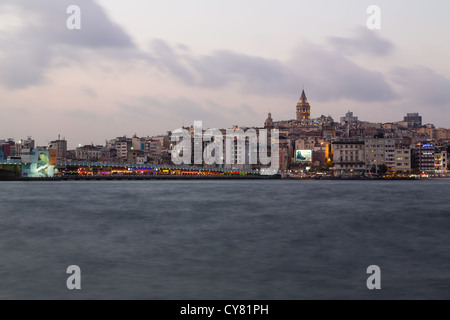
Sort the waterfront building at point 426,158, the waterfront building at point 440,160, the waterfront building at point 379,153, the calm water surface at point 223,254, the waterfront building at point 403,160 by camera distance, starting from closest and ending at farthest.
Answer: the calm water surface at point 223,254
the waterfront building at point 403,160
the waterfront building at point 426,158
the waterfront building at point 379,153
the waterfront building at point 440,160

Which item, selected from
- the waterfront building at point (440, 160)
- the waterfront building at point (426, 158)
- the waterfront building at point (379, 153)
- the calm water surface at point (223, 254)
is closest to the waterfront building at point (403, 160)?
the waterfront building at point (379, 153)

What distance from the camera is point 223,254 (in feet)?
55.1

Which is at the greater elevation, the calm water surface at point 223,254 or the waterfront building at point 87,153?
the waterfront building at point 87,153

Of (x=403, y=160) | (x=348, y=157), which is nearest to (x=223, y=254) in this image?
(x=403, y=160)

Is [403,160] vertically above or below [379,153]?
below

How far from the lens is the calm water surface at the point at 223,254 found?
11570 mm

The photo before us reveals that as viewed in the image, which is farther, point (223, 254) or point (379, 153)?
point (379, 153)

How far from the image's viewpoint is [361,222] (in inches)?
1094

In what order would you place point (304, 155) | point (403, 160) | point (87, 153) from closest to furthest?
point (403, 160)
point (304, 155)
point (87, 153)

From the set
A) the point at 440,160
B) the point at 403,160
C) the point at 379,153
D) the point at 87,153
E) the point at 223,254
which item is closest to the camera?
the point at 223,254

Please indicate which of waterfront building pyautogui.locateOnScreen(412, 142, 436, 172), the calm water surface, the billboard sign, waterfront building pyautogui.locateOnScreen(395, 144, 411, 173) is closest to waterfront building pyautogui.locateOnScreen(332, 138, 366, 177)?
waterfront building pyautogui.locateOnScreen(395, 144, 411, 173)

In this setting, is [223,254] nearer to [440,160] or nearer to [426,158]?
[426,158]

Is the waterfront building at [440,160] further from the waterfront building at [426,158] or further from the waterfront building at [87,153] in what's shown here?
the waterfront building at [87,153]

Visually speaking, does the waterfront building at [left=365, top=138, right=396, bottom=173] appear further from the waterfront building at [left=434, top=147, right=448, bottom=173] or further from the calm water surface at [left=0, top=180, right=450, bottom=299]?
the calm water surface at [left=0, top=180, right=450, bottom=299]
